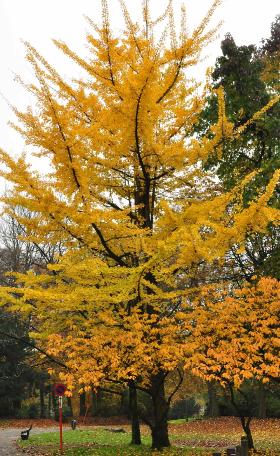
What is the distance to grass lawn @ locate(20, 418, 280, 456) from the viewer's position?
1194 cm

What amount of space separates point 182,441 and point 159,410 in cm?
837

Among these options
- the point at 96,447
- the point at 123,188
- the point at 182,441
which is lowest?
the point at 182,441

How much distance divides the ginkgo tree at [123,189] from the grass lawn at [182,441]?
293cm

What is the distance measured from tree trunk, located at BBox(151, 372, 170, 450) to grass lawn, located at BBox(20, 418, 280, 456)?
0.32 metres

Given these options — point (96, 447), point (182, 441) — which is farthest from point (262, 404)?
point (96, 447)

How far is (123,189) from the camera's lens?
33.2 feet

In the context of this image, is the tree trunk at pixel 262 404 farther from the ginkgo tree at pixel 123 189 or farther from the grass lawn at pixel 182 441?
the ginkgo tree at pixel 123 189

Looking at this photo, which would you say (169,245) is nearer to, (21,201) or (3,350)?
(21,201)

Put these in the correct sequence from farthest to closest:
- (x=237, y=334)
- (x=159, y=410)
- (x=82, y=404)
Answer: (x=82, y=404), (x=159, y=410), (x=237, y=334)

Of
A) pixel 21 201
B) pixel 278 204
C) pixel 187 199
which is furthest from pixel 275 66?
pixel 21 201

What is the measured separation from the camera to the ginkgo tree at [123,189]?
7211 mm

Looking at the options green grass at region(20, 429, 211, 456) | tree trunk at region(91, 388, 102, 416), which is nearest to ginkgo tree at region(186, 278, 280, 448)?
green grass at region(20, 429, 211, 456)

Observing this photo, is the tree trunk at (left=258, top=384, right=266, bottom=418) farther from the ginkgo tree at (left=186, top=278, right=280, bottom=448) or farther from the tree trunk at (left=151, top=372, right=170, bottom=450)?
the ginkgo tree at (left=186, top=278, right=280, bottom=448)

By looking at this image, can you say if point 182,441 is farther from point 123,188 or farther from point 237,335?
point 123,188
